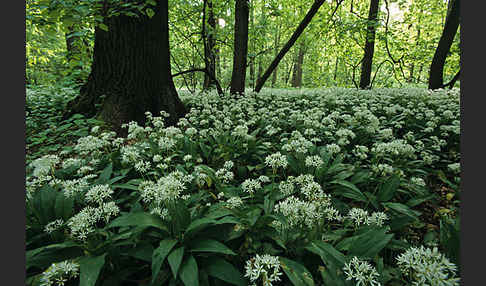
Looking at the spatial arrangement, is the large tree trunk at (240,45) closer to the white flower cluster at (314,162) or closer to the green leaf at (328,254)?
the white flower cluster at (314,162)

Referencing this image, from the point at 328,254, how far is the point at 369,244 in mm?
317

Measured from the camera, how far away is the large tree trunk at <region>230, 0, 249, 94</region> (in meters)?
7.36

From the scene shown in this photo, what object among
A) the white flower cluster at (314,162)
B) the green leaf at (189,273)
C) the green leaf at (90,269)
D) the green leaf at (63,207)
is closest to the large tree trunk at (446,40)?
the white flower cluster at (314,162)

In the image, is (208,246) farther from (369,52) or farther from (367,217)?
(369,52)

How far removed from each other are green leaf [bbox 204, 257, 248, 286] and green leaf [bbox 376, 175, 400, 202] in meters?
1.77

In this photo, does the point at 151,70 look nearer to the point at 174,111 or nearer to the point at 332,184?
the point at 174,111

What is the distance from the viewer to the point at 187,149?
3.47 m

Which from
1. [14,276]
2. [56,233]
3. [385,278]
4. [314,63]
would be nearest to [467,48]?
[385,278]

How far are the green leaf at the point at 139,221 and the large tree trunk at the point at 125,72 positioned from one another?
11.2 feet

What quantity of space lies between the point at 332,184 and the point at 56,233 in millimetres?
2847

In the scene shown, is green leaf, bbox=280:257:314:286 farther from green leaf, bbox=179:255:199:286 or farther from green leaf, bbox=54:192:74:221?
green leaf, bbox=54:192:74:221

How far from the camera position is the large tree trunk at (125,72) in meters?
4.54

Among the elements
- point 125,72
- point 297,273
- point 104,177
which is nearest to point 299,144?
point 297,273

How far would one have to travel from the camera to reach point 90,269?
1303 mm
